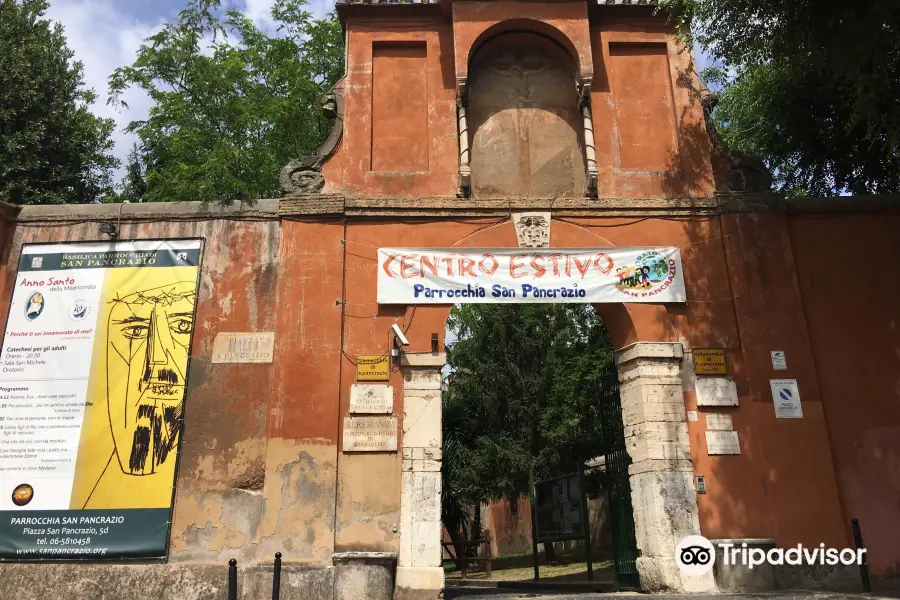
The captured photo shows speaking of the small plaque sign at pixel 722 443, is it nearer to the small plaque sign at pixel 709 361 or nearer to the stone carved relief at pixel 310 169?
the small plaque sign at pixel 709 361

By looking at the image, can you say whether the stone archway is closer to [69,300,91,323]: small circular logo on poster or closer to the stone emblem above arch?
the stone emblem above arch

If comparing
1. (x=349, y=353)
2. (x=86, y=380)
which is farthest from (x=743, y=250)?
(x=86, y=380)

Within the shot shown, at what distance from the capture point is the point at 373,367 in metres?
8.44

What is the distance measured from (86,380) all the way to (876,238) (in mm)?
10309

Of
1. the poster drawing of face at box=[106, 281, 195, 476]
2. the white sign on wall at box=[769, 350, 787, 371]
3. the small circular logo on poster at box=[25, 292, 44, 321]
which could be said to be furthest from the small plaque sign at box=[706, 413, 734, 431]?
the small circular logo on poster at box=[25, 292, 44, 321]

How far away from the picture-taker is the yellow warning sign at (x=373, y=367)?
8.40 metres

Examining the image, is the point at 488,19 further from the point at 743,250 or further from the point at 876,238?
the point at 876,238

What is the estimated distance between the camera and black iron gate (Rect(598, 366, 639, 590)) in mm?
9062

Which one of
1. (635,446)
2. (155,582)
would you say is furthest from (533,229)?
(155,582)

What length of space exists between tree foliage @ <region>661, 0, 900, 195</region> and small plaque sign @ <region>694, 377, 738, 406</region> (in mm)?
3226

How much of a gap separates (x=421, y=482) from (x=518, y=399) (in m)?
11.1

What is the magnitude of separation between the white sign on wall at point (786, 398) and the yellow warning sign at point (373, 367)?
4.75 m

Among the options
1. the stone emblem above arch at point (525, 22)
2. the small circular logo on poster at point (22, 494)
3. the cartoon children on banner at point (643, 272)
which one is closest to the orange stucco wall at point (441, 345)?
the cartoon children on banner at point (643, 272)

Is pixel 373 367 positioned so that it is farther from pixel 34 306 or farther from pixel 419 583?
pixel 34 306
